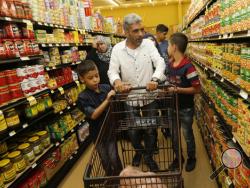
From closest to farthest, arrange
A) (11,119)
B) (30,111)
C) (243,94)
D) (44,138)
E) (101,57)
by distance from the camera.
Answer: (243,94) < (11,119) < (30,111) < (44,138) < (101,57)

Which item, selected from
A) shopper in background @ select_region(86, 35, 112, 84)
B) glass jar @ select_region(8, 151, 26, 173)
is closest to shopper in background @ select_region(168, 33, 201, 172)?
shopper in background @ select_region(86, 35, 112, 84)

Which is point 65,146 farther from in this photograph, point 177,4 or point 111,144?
point 177,4

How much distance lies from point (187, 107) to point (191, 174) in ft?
2.85

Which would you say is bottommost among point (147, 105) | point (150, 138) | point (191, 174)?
point (191, 174)

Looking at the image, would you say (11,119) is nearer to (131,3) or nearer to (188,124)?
(188,124)

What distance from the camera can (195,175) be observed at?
313 centimetres

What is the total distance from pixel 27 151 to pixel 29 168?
0.63ft

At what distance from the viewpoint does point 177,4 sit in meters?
16.0

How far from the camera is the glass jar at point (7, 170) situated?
2.47 m

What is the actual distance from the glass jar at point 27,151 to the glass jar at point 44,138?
0.88ft

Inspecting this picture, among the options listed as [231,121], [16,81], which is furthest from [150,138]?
[16,81]

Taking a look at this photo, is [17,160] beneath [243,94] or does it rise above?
beneath

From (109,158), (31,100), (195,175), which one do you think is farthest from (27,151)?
(195,175)

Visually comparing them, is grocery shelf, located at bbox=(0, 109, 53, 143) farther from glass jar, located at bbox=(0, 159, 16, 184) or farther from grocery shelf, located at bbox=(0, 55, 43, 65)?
grocery shelf, located at bbox=(0, 55, 43, 65)
